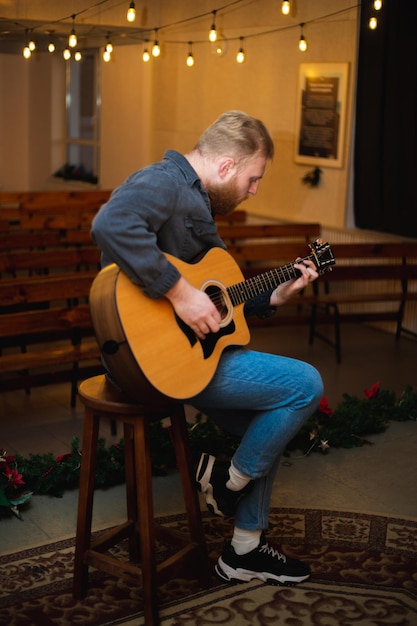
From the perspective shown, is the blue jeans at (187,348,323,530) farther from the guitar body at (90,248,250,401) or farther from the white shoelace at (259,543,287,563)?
the white shoelace at (259,543,287,563)

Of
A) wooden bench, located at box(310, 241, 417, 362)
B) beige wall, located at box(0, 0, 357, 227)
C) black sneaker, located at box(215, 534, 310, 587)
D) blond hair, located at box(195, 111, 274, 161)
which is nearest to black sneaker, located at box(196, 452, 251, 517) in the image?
black sneaker, located at box(215, 534, 310, 587)

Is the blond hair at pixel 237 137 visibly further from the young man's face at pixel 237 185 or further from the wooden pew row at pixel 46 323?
the wooden pew row at pixel 46 323

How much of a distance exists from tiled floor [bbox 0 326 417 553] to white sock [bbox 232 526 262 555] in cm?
65

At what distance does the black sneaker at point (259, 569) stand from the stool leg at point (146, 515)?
358 mm

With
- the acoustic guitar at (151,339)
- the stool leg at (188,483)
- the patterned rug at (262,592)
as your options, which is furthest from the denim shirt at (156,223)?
the patterned rug at (262,592)

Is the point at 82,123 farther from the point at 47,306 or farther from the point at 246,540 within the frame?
the point at 246,540

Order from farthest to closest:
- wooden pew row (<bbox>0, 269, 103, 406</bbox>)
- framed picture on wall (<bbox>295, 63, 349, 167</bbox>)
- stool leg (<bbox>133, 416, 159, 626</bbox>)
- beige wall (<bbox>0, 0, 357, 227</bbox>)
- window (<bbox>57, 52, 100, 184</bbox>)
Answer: window (<bbox>57, 52, 100, 184</bbox>)
beige wall (<bbox>0, 0, 357, 227</bbox>)
framed picture on wall (<bbox>295, 63, 349, 167</bbox>)
wooden pew row (<bbox>0, 269, 103, 406</bbox>)
stool leg (<bbox>133, 416, 159, 626</bbox>)

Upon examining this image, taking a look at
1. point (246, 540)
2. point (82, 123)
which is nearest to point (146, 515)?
point (246, 540)

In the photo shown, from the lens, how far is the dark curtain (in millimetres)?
7219

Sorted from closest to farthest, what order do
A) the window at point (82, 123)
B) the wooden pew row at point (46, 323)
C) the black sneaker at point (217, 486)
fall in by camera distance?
the black sneaker at point (217, 486)
the wooden pew row at point (46, 323)
the window at point (82, 123)

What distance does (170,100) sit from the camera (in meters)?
10.7

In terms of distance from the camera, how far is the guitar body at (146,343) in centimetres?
262

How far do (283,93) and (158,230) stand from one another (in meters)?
6.48

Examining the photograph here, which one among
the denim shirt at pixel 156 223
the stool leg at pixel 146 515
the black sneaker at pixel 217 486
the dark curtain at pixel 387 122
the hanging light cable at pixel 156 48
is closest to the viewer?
the denim shirt at pixel 156 223
